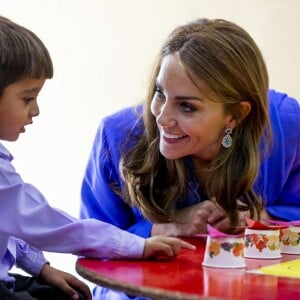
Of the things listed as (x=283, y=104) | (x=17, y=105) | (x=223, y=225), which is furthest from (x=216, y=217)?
(x=17, y=105)

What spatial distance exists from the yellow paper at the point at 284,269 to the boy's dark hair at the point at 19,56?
57 cm

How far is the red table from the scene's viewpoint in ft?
3.55

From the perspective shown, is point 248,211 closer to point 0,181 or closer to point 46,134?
point 0,181

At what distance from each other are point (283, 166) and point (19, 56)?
761 millimetres

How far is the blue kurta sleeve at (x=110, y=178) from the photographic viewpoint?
189 centimetres

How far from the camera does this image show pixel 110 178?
190 centimetres

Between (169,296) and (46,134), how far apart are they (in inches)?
75.3

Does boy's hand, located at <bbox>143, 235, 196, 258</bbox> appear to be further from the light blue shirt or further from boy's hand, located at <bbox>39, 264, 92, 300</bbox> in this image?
boy's hand, located at <bbox>39, 264, 92, 300</bbox>

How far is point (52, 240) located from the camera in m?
1.37

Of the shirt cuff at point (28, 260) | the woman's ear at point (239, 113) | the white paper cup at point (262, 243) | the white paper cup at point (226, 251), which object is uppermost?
the woman's ear at point (239, 113)

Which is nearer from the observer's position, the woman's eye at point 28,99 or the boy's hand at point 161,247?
the boy's hand at point 161,247

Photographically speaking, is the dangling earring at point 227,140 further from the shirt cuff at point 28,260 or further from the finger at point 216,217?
the shirt cuff at point 28,260

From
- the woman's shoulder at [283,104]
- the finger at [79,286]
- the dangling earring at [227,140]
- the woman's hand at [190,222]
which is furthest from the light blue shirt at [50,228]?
the woman's shoulder at [283,104]

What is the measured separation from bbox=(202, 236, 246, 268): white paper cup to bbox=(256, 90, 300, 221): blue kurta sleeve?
0.58 m
